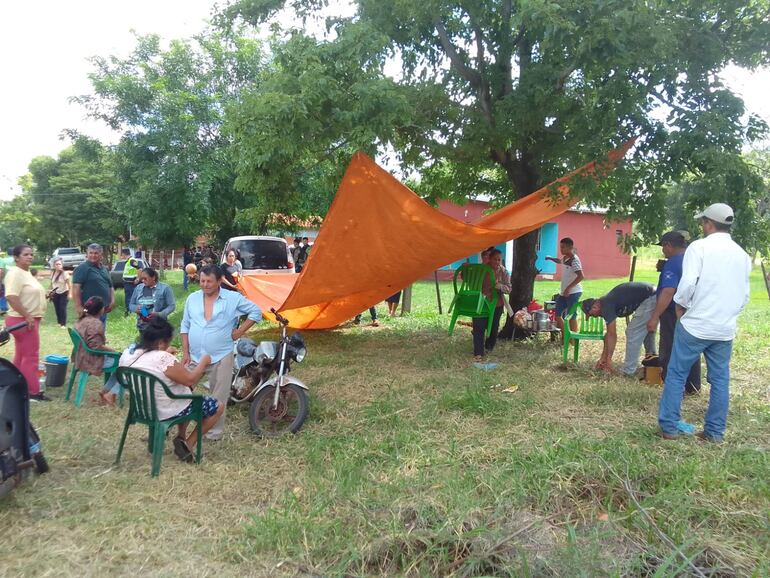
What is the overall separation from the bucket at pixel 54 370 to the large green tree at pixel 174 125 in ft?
29.9

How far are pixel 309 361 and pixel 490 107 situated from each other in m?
3.53

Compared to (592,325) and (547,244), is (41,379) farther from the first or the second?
(547,244)

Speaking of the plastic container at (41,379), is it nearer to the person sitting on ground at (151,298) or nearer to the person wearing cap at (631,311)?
the person sitting on ground at (151,298)

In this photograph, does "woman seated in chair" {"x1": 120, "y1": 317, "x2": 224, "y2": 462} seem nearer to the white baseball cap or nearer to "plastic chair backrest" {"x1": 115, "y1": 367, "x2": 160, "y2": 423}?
"plastic chair backrest" {"x1": 115, "y1": 367, "x2": 160, "y2": 423}

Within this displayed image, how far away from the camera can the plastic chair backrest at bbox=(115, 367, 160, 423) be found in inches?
123

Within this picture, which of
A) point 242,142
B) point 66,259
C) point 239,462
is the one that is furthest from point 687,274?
point 66,259

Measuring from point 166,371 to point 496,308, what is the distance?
412 cm

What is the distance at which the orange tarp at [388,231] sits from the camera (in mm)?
5035

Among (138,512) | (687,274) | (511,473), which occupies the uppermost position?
(687,274)

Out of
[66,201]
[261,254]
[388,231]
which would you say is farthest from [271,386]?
[66,201]

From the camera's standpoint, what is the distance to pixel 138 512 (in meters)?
2.84

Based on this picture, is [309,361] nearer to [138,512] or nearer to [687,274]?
[138,512]

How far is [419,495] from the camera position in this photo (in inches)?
113

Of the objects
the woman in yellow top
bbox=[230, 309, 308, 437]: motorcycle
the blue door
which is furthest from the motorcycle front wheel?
the blue door
